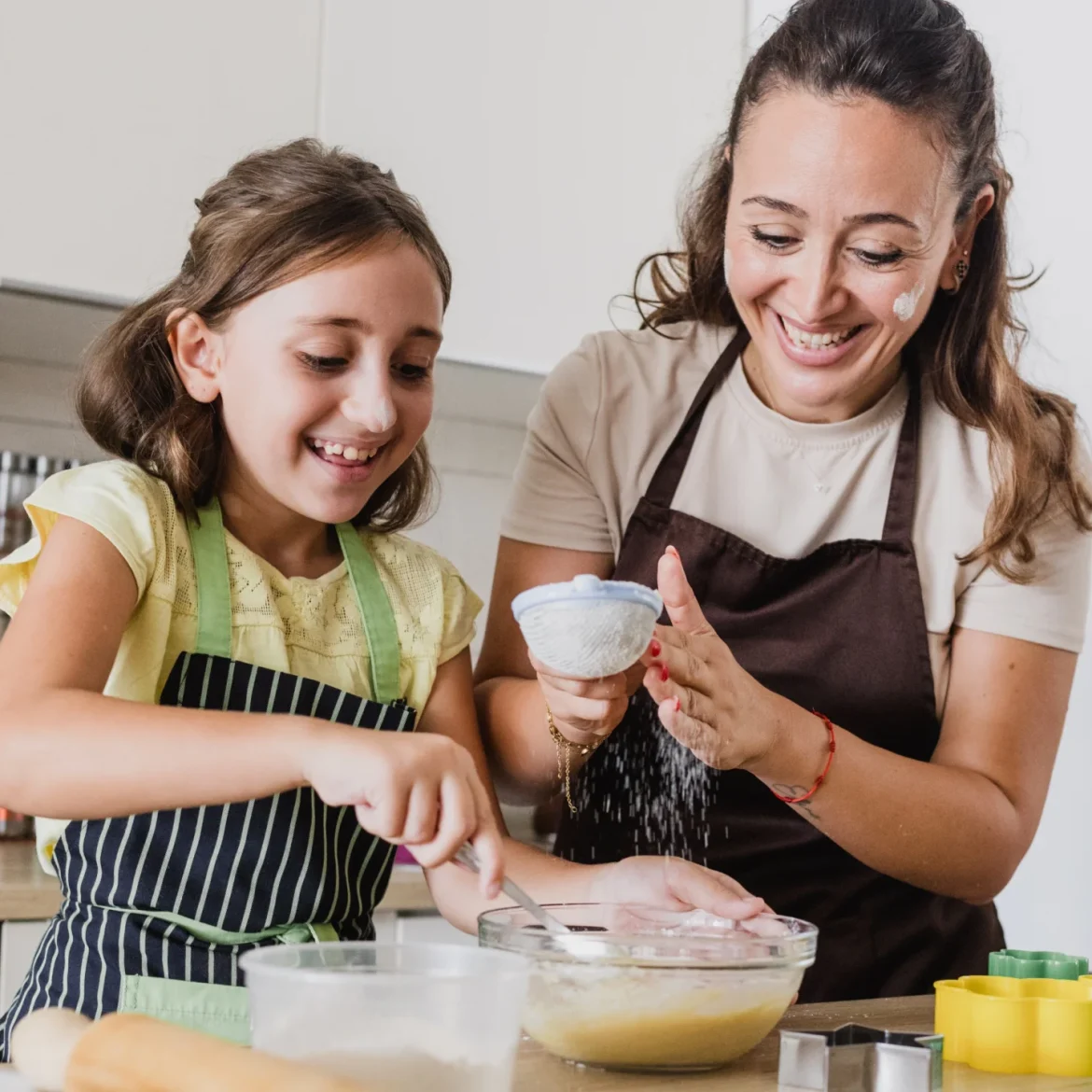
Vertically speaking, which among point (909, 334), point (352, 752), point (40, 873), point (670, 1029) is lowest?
point (40, 873)

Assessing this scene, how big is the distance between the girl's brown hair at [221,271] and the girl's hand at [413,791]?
1.54ft

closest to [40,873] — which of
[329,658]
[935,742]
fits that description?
[329,658]

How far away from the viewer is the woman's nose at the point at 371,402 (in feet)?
3.87

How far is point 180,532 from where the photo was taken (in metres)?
1.23

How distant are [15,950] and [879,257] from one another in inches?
51.1

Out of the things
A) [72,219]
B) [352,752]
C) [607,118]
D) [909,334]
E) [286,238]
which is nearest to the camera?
[352,752]

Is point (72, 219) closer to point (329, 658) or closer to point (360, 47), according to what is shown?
point (360, 47)

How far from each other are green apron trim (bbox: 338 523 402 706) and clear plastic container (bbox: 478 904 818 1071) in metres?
0.39

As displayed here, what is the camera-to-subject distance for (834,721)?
1.49m

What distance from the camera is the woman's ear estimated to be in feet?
4.85

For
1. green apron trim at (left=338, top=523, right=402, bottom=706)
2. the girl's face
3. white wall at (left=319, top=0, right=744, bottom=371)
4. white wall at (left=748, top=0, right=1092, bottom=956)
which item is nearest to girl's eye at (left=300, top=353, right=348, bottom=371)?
the girl's face

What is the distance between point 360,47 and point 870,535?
1180 millimetres

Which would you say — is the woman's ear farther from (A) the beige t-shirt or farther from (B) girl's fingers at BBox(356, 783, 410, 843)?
(B) girl's fingers at BBox(356, 783, 410, 843)

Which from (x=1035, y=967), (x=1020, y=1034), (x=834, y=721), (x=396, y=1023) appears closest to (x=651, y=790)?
(x=834, y=721)
